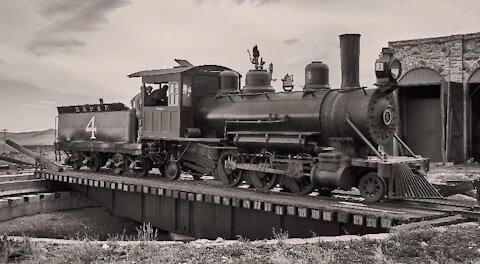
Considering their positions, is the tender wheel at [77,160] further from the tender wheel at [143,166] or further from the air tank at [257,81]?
the air tank at [257,81]

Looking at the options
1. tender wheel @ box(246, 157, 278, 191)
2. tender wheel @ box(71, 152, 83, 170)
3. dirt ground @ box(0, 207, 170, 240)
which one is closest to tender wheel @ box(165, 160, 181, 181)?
dirt ground @ box(0, 207, 170, 240)

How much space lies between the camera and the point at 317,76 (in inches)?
508

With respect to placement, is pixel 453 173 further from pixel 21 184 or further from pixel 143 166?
pixel 21 184

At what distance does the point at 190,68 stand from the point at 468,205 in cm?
890

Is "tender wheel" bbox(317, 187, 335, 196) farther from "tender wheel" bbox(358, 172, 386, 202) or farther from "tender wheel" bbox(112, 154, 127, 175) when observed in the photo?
"tender wheel" bbox(112, 154, 127, 175)

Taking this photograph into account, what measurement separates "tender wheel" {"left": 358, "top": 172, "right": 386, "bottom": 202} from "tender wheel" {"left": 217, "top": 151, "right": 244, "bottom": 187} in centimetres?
381

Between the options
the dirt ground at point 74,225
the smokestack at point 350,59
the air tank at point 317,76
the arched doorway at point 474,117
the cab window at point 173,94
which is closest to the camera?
the smokestack at point 350,59

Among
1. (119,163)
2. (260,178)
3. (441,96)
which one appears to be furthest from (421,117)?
(119,163)

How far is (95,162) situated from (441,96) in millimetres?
15787

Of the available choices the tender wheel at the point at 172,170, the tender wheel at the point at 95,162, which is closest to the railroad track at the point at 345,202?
the tender wheel at the point at 172,170

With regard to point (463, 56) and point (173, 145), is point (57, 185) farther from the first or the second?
point (463, 56)

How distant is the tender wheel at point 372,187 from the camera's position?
10.7m

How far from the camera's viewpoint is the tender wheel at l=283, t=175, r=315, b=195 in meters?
12.1

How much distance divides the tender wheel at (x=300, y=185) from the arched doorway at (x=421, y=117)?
1415 centimetres
